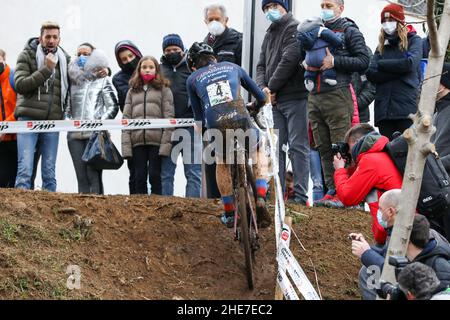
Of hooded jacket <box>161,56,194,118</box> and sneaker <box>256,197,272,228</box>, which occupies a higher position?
hooded jacket <box>161,56,194,118</box>

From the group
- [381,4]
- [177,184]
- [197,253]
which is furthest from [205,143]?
[381,4]

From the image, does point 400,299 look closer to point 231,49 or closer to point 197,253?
point 197,253

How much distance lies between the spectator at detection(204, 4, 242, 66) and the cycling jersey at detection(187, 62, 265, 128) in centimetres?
244

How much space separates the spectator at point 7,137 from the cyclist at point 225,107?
131 inches

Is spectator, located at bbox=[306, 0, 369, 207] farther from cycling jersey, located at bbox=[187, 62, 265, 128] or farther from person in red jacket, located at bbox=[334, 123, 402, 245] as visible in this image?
person in red jacket, located at bbox=[334, 123, 402, 245]

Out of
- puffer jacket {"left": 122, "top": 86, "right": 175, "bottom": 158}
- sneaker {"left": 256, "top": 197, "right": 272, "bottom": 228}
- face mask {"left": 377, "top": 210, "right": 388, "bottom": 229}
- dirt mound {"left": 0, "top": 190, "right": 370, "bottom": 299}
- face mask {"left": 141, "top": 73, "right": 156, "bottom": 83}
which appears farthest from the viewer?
face mask {"left": 141, "top": 73, "right": 156, "bottom": 83}

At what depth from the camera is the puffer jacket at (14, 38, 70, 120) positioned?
40.7 ft

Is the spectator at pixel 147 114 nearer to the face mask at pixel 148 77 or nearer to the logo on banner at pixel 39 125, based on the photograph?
the face mask at pixel 148 77

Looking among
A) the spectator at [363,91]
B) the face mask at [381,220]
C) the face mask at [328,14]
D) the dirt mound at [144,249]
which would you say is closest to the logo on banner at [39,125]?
the dirt mound at [144,249]

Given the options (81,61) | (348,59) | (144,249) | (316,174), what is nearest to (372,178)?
(144,249)

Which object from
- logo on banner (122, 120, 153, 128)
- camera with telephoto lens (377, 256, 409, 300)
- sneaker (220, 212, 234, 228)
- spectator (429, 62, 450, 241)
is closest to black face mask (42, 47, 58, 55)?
logo on banner (122, 120, 153, 128)

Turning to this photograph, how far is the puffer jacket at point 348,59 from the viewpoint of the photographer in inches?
465

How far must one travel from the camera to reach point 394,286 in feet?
21.0

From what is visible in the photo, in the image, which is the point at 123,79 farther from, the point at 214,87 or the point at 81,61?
the point at 214,87
